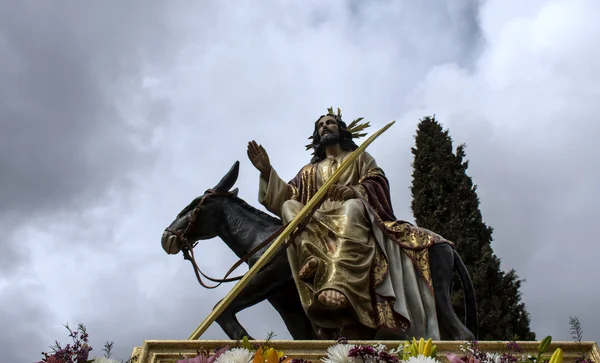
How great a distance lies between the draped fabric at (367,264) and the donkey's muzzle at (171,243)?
149 cm

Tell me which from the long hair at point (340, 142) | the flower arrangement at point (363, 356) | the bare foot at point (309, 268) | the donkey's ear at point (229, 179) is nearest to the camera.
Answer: the flower arrangement at point (363, 356)

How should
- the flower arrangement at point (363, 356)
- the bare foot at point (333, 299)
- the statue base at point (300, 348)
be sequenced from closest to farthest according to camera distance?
the flower arrangement at point (363, 356), the statue base at point (300, 348), the bare foot at point (333, 299)

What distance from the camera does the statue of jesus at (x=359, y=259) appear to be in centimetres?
584

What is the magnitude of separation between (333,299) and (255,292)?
124 cm

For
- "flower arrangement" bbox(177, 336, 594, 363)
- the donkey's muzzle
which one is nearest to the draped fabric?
the donkey's muzzle

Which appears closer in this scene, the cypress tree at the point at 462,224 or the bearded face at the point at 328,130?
the bearded face at the point at 328,130

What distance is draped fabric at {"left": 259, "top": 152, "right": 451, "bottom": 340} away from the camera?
19.2ft

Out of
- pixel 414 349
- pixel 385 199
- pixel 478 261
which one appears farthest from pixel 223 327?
pixel 478 261

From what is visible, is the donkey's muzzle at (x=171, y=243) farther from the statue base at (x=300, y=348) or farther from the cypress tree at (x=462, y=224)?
the cypress tree at (x=462, y=224)

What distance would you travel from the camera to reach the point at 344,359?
2.44 m

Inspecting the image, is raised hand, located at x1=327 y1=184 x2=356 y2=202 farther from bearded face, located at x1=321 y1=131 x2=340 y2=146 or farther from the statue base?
the statue base

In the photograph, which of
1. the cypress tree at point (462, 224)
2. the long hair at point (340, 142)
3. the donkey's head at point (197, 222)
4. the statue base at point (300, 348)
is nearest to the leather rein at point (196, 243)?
the donkey's head at point (197, 222)

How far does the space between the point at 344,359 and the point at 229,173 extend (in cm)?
536

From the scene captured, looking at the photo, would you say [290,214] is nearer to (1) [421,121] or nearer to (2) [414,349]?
(2) [414,349]
